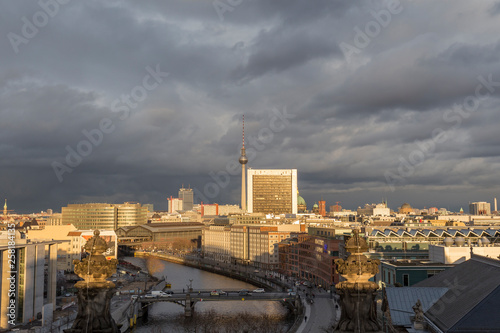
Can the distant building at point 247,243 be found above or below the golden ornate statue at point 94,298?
below

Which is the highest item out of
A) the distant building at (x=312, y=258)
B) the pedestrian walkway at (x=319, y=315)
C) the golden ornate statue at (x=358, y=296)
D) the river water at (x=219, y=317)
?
the golden ornate statue at (x=358, y=296)

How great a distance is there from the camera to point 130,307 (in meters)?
66.2

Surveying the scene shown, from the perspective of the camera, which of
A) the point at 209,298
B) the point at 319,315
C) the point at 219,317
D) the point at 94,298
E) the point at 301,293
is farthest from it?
the point at 301,293

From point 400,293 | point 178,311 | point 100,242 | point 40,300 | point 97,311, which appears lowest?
point 178,311

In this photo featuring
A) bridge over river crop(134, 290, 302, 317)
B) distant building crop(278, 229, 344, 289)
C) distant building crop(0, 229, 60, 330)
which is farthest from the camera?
distant building crop(278, 229, 344, 289)

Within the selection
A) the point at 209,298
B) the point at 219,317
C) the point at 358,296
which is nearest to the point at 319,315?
the point at 219,317

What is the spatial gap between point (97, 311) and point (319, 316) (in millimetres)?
54050

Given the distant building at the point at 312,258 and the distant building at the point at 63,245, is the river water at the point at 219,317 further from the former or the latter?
the distant building at the point at 63,245

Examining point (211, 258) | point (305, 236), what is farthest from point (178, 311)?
point (211, 258)

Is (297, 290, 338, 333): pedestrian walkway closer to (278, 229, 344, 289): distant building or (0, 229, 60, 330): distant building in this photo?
(278, 229, 344, 289): distant building

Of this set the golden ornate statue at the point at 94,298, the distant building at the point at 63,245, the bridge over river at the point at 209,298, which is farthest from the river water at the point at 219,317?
the golden ornate statue at the point at 94,298

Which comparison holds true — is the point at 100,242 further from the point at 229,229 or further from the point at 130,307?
the point at 229,229

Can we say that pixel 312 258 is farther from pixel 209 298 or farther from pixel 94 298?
pixel 94 298

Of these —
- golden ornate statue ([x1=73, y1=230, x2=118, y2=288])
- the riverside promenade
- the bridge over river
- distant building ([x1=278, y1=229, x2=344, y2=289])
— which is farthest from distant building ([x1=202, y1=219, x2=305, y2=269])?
golden ornate statue ([x1=73, y1=230, x2=118, y2=288])
